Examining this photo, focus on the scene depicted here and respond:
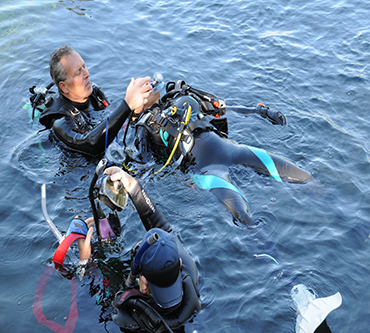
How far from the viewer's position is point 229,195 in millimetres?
3877

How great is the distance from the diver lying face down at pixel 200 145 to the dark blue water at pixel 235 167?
0.57 ft

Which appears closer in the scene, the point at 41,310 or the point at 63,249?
the point at 63,249

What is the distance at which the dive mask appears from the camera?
2.85 metres

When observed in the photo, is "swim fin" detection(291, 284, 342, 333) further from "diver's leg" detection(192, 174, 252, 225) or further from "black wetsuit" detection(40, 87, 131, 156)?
"black wetsuit" detection(40, 87, 131, 156)

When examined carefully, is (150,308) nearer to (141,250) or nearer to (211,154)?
(141,250)

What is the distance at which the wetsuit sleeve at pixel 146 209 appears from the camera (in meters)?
3.03

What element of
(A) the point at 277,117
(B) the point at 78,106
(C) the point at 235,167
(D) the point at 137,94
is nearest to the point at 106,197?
(D) the point at 137,94

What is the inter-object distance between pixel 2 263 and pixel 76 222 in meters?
1.28

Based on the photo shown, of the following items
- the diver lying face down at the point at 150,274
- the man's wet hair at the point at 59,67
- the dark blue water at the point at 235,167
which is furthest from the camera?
the man's wet hair at the point at 59,67

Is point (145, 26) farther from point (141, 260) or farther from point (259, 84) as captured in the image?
point (141, 260)

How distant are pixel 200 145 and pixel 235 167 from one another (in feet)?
1.63

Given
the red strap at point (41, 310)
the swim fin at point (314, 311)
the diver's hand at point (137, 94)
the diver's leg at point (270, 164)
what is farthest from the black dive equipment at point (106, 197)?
the diver's leg at point (270, 164)

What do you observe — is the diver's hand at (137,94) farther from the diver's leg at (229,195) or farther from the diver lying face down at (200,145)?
the diver's leg at (229,195)

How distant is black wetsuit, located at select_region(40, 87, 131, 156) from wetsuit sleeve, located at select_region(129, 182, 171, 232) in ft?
4.54
